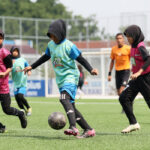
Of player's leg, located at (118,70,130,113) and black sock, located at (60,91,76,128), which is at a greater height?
black sock, located at (60,91,76,128)

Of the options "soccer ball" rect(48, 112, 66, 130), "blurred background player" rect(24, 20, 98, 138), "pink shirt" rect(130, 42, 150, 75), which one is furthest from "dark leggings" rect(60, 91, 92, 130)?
"pink shirt" rect(130, 42, 150, 75)

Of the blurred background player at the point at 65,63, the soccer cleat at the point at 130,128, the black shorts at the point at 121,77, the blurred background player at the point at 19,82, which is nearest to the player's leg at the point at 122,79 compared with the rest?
the black shorts at the point at 121,77

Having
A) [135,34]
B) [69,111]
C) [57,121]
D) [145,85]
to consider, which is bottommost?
[57,121]

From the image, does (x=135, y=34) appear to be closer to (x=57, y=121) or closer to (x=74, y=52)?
(x=74, y=52)

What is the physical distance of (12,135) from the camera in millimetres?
8547

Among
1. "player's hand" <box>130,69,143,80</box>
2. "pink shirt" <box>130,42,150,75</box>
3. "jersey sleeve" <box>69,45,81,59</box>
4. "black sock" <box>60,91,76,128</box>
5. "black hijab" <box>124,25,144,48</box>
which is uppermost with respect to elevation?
"black hijab" <box>124,25,144,48</box>

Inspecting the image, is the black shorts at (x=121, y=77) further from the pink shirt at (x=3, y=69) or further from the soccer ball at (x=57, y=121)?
the soccer ball at (x=57, y=121)

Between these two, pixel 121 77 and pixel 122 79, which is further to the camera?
pixel 121 77

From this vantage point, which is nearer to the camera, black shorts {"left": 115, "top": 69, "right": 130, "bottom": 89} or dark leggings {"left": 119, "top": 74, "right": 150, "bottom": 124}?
dark leggings {"left": 119, "top": 74, "right": 150, "bottom": 124}

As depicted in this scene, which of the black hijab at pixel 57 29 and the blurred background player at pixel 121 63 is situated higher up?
the black hijab at pixel 57 29

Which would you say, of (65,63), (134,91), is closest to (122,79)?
(134,91)

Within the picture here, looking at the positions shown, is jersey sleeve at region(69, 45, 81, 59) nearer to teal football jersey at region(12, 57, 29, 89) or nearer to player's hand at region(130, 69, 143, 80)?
player's hand at region(130, 69, 143, 80)

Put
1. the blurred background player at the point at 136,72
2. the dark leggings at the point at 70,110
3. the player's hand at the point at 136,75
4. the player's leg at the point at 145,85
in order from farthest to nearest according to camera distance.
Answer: the player's leg at the point at 145,85 < the blurred background player at the point at 136,72 < the player's hand at the point at 136,75 < the dark leggings at the point at 70,110

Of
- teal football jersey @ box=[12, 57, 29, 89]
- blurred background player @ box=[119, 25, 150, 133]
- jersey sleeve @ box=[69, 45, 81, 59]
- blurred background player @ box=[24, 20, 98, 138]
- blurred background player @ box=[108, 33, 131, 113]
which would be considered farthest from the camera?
teal football jersey @ box=[12, 57, 29, 89]
